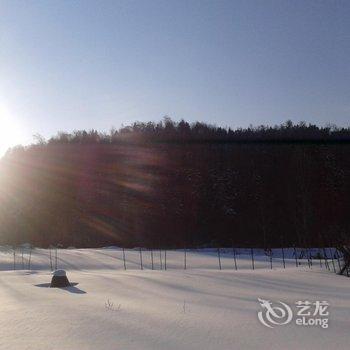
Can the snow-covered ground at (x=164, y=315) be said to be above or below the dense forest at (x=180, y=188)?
below

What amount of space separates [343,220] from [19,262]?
45455 mm

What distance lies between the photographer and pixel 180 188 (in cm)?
7188

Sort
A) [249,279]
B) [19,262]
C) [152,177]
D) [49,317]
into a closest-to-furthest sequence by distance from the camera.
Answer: [49,317] < [249,279] < [19,262] < [152,177]

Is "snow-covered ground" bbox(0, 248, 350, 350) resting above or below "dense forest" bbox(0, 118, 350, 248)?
below

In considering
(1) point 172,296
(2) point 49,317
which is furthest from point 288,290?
(2) point 49,317

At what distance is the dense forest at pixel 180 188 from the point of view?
213 feet

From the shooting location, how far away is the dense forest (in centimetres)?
6494

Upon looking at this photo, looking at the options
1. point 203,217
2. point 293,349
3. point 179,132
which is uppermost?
point 179,132

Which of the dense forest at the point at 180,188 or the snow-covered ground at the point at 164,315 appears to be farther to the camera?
the dense forest at the point at 180,188

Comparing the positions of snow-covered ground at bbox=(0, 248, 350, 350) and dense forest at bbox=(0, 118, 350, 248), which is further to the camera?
dense forest at bbox=(0, 118, 350, 248)

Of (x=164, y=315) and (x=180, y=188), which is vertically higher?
(x=180, y=188)

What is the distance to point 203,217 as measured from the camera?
66.6m

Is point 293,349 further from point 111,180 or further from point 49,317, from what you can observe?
point 111,180

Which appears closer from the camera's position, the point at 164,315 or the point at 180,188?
the point at 164,315
